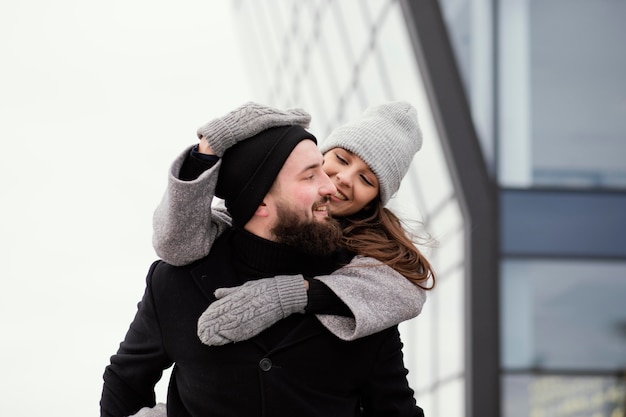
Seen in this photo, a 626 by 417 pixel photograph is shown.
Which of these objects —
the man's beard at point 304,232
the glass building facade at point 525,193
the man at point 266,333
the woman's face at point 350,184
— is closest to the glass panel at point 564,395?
the glass building facade at point 525,193

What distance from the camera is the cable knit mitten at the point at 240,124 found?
342 centimetres

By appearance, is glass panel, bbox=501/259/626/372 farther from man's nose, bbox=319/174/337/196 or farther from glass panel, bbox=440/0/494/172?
man's nose, bbox=319/174/337/196

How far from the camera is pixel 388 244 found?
391cm

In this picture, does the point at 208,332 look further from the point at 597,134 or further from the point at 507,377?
the point at 597,134

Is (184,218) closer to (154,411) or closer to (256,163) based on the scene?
(256,163)

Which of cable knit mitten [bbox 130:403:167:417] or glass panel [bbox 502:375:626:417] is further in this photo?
glass panel [bbox 502:375:626:417]

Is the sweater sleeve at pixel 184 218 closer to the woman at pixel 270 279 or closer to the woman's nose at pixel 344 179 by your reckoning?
the woman at pixel 270 279

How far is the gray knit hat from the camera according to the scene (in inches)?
169

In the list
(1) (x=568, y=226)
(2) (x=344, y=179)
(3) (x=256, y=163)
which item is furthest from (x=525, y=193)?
(3) (x=256, y=163)

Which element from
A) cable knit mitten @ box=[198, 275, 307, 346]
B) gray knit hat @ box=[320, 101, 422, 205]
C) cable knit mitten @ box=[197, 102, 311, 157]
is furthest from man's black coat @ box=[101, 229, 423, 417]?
gray knit hat @ box=[320, 101, 422, 205]

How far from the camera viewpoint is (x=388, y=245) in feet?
12.8

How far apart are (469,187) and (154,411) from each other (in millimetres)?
8267

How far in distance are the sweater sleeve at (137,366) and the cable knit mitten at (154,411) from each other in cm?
6

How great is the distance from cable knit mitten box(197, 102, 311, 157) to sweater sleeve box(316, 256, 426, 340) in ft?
1.69
